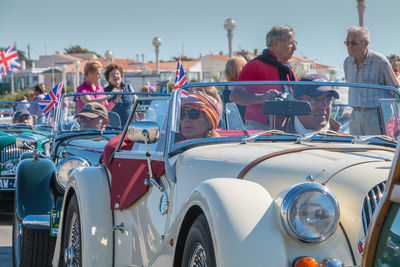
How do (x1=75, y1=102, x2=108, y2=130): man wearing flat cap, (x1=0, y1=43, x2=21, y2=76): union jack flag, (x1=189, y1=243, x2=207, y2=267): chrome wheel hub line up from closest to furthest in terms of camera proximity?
1. (x1=189, y1=243, x2=207, y2=267): chrome wheel hub
2. (x1=75, y1=102, x2=108, y2=130): man wearing flat cap
3. (x1=0, y1=43, x2=21, y2=76): union jack flag

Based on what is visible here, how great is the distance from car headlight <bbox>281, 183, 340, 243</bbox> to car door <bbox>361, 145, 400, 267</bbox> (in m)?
0.73

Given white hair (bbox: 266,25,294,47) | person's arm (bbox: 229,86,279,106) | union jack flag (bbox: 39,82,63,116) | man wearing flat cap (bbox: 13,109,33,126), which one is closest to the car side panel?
person's arm (bbox: 229,86,279,106)

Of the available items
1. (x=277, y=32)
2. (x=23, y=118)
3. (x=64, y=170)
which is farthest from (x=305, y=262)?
(x=23, y=118)

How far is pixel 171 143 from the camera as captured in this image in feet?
12.2

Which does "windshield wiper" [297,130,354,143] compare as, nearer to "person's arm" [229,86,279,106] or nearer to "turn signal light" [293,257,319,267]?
"person's arm" [229,86,279,106]

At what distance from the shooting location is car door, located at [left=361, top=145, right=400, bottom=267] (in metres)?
1.81

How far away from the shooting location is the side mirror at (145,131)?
145 inches

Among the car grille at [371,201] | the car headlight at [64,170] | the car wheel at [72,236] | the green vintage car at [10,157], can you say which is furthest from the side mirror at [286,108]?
the green vintage car at [10,157]

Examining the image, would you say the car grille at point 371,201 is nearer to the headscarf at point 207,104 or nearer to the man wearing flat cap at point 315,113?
the man wearing flat cap at point 315,113

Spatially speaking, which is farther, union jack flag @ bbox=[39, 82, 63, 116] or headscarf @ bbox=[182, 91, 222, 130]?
union jack flag @ bbox=[39, 82, 63, 116]

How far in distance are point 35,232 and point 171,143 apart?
2.12 m

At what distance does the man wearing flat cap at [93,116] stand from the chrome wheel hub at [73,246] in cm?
316

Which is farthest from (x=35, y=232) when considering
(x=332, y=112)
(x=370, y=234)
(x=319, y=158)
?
(x=370, y=234)

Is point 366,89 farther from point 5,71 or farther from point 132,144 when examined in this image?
point 5,71
